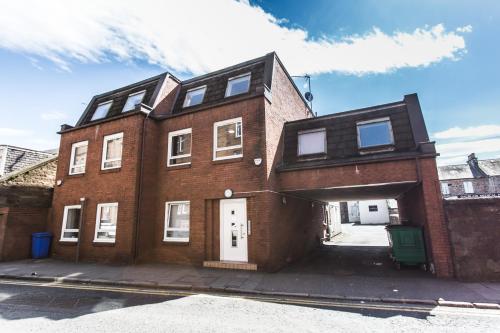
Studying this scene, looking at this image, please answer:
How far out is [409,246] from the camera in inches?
359

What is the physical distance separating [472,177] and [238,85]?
42.6 meters

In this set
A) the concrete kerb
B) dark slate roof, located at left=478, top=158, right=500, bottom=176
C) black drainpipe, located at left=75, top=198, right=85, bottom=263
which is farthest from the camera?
dark slate roof, located at left=478, top=158, right=500, bottom=176

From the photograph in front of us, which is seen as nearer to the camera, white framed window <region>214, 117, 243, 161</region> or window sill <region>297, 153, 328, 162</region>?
window sill <region>297, 153, 328, 162</region>

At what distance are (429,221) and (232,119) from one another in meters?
7.95

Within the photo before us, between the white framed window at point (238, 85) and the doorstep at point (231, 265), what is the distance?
7.33m

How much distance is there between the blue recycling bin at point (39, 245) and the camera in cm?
1258

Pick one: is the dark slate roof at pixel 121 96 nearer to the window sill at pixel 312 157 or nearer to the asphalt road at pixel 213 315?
the window sill at pixel 312 157

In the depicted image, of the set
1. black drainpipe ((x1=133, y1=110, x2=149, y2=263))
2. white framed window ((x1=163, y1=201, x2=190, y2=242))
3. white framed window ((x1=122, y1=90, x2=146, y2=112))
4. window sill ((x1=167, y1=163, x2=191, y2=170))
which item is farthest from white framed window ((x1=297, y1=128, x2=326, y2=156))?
white framed window ((x1=122, y1=90, x2=146, y2=112))

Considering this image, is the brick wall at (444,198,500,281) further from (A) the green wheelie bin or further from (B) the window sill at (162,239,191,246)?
(B) the window sill at (162,239,191,246)

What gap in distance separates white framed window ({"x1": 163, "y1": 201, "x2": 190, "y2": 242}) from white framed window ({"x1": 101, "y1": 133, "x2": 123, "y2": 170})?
3.38 m

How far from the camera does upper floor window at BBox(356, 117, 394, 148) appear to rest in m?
9.95

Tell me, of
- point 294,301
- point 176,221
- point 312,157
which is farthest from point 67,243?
point 312,157

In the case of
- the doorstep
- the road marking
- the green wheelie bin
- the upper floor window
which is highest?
the upper floor window

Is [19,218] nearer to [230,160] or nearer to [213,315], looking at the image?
[230,160]
